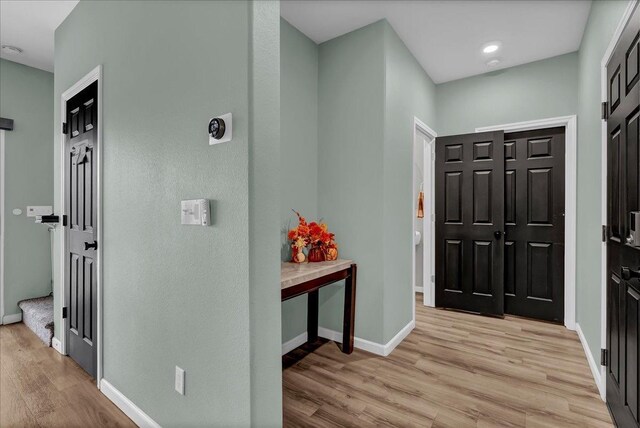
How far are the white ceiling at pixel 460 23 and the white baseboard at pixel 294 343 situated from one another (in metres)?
2.66

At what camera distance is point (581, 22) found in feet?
8.80

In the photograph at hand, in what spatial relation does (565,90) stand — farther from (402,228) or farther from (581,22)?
(402,228)

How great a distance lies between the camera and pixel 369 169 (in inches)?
107

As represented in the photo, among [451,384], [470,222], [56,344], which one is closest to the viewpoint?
[451,384]

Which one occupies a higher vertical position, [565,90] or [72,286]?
[565,90]

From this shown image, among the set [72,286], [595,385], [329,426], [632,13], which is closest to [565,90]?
[632,13]

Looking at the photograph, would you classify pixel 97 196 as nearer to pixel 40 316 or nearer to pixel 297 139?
pixel 297 139

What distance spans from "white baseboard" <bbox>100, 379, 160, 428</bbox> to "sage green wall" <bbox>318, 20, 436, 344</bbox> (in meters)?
1.59

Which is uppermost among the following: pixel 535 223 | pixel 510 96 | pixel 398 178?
pixel 510 96

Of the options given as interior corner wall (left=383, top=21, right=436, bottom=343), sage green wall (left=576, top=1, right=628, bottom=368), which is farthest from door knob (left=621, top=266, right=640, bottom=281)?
interior corner wall (left=383, top=21, right=436, bottom=343)

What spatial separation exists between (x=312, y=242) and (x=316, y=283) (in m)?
0.44

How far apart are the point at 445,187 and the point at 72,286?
3772 mm

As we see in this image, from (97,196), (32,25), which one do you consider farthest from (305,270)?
(32,25)

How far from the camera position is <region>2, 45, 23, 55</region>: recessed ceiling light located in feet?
9.91
